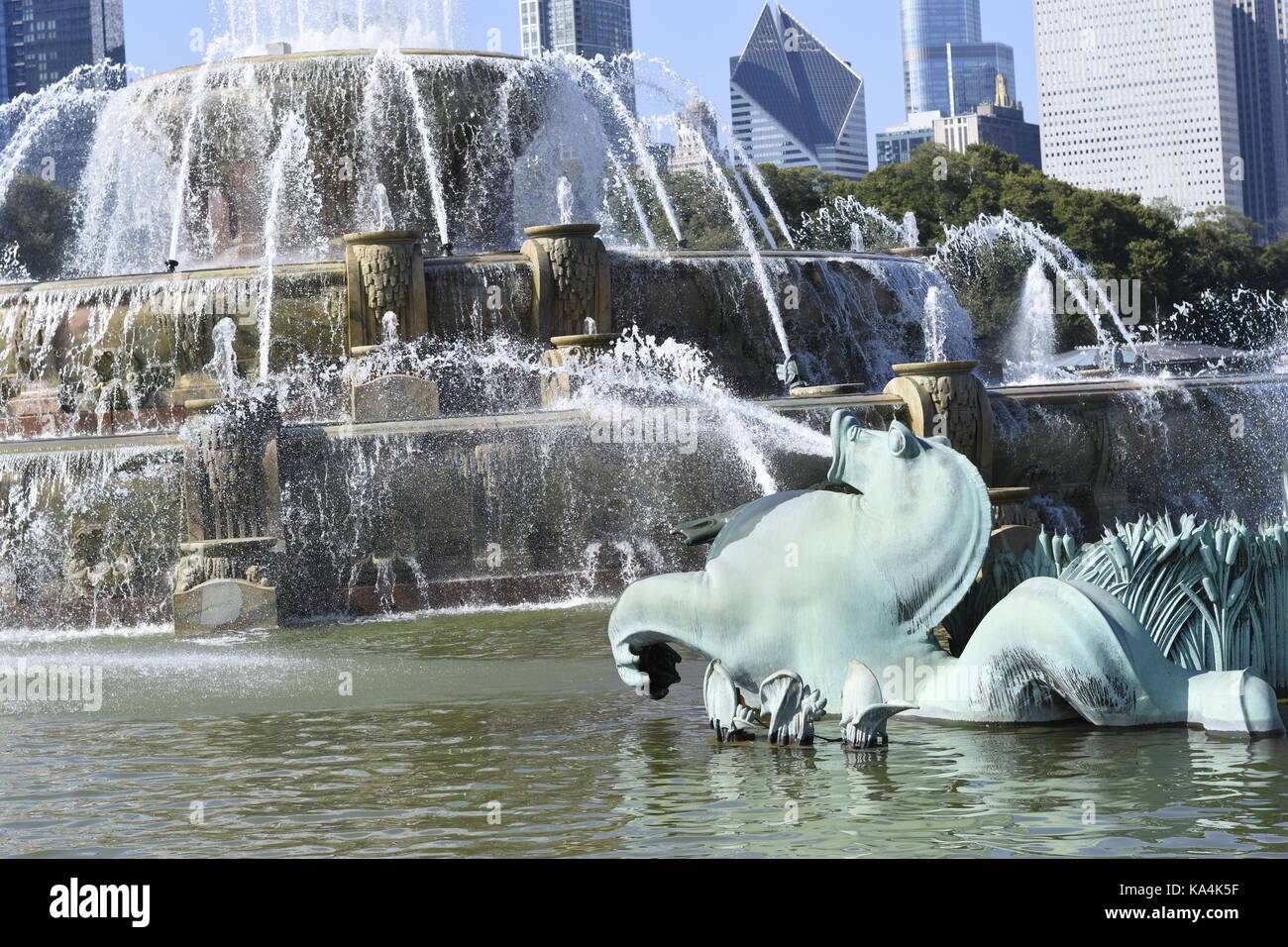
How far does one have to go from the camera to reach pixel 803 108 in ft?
501

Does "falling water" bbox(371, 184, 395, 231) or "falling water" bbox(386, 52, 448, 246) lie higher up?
"falling water" bbox(386, 52, 448, 246)

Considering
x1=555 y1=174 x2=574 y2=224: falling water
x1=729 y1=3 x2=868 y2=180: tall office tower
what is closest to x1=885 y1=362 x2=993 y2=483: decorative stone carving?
x1=555 y1=174 x2=574 y2=224: falling water

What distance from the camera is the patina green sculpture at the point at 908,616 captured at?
24.6ft

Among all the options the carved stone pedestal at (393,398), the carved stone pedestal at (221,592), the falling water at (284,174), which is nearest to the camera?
the carved stone pedestal at (221,592)

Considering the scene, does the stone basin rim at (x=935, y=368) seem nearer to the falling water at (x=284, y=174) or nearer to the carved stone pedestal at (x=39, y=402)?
the carved stone pedestal at (x=39, y=402)

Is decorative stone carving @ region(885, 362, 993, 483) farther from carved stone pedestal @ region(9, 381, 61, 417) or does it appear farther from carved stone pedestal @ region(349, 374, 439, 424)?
carved stone pedestal @ region(9, 381, 61, 417)

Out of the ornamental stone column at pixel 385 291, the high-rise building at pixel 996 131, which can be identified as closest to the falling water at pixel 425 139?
the ornamental stone column at pixel 385 291

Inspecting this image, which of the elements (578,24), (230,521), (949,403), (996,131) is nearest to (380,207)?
(949,403)

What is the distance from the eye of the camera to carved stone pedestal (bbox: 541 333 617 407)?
16.5m

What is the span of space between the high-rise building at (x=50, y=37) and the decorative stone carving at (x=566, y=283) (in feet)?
433

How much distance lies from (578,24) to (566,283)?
145831 mm

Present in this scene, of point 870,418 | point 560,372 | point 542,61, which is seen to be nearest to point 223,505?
point 560,372

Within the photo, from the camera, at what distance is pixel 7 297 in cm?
1867

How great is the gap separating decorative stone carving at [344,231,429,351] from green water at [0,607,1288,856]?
8.09 metres
